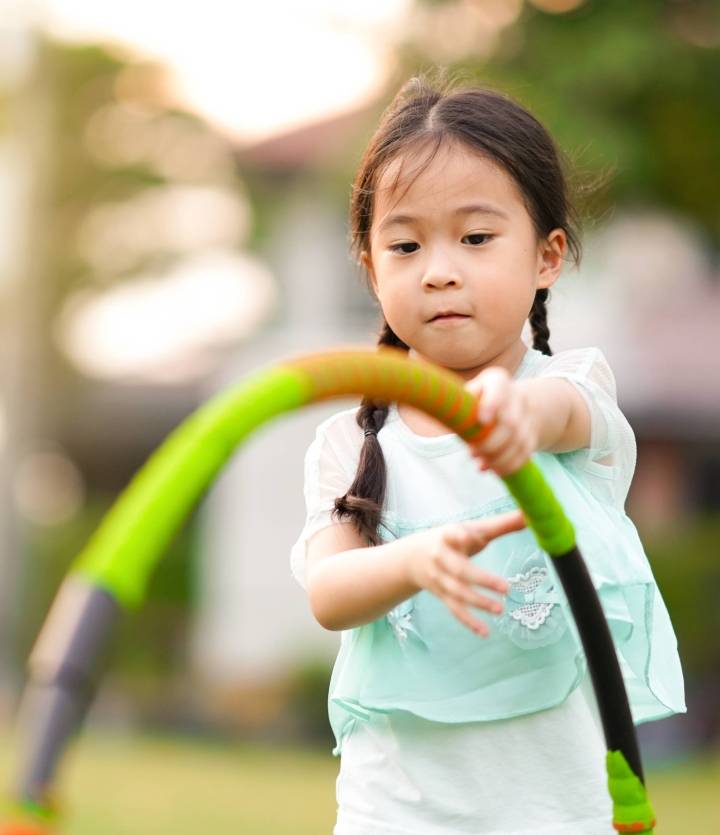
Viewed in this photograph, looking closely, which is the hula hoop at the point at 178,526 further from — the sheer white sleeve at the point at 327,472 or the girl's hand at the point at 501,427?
the sheer white sleeve at the point at 327,472

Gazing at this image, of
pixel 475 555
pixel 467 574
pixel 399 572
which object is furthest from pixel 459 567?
pixel 475 555

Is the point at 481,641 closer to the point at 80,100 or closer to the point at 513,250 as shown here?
the point at 513,250

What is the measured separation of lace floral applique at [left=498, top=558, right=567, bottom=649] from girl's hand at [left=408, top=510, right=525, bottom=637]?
490 mm

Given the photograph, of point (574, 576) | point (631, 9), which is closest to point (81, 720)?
point (574, 576)

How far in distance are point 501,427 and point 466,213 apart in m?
Result: 0.66

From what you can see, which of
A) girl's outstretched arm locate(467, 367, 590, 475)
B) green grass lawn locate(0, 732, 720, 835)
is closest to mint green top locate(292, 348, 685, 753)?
girl's outstretched arm locate(467, 367, 590, 475)

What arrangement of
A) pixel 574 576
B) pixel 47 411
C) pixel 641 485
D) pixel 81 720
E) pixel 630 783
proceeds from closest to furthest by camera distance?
1. pixel 81 720
2. pixel 574 576
3. pixel 630 783
4. pixel 641 485
5. pixel 47 411

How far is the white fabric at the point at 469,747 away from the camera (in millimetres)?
3107

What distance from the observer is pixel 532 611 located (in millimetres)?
3123

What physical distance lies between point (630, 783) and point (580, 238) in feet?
4.02

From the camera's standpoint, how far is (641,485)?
22672mm

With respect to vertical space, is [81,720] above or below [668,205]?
below

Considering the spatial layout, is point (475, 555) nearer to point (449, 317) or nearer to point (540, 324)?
point (449, 317)

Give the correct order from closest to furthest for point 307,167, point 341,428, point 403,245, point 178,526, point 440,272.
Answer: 1. point 178,526
2. point 440,272
3. point 403,245
4. point 341,428
5. point 307,167
